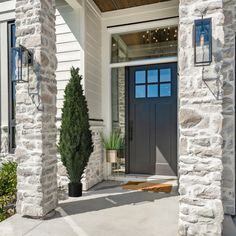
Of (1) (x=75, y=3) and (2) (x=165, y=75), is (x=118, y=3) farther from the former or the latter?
(2) (x=165, y=75)

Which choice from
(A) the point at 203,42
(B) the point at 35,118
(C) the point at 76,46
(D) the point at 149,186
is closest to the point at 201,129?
(A) the point at 203,42

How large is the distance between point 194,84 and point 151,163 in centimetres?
262

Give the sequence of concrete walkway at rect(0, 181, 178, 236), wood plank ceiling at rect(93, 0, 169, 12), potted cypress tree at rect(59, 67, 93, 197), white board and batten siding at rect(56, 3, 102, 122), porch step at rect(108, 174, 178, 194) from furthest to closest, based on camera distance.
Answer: porch step at rect(108, 174, 178, 194) < wood plank ceiling at rect(93, 0, 169, 12) < white board and batten siding at rect(56, 3, 102, 122) < potted cypress tree at rect(59, 67, 93, 197) < concrete walkway at rect(0, 181, 178, 236)

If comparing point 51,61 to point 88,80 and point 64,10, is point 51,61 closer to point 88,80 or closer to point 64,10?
point 88,80

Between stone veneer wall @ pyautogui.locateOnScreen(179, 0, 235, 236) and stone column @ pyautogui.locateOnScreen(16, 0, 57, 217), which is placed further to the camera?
stone column @ pyautogui.locateOnScreen(16, 0, 57, 217)

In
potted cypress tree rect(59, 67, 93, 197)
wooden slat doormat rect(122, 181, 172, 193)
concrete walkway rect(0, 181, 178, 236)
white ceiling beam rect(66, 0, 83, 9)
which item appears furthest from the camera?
wooden slat doormat rect(122, 181, 172, 193)

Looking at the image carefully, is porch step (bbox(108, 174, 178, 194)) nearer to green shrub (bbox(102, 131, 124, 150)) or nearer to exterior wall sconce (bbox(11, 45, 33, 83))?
green shrub (bbox(102, 131, 124, 150))

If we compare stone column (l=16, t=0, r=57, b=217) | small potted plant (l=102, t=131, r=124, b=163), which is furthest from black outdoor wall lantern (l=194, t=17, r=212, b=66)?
small potted plant (l=102, t=131, r=124, b=163)

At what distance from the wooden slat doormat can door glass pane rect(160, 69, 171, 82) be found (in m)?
2.00

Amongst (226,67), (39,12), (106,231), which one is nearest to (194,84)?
(226,67)

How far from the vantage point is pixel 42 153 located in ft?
8.64

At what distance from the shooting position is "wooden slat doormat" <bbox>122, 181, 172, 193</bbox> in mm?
3727

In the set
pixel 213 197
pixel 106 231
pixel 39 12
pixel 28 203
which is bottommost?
pixel 106 231

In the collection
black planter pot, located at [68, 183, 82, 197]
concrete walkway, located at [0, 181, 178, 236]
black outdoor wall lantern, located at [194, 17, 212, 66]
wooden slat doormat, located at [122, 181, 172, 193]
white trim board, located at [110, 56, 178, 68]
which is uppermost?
white trim board, located at [110, 56, 178, 68]
